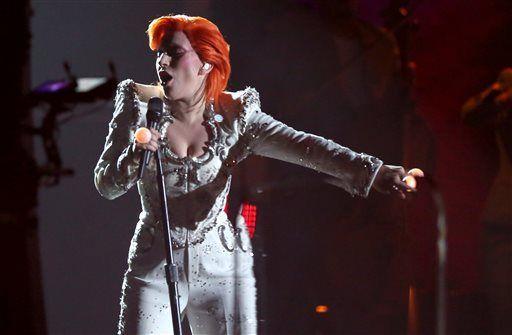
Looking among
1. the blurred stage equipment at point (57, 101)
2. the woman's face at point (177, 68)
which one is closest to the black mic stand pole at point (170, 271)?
the woman's face at point (177, 68)

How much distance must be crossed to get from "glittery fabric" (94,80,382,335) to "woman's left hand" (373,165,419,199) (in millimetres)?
24

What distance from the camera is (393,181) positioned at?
2064 millimetres

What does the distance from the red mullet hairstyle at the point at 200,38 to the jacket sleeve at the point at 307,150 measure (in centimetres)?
11

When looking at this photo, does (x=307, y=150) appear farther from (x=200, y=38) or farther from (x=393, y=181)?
(x=200, y=38)

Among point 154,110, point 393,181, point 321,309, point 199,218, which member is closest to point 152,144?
point 154,110

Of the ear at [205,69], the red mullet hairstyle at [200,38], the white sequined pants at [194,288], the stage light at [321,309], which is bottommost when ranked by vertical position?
the stage light at [321,309]

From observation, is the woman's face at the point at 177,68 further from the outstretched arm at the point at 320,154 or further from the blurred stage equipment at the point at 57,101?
the blurred stage equipment at the point at 57,101

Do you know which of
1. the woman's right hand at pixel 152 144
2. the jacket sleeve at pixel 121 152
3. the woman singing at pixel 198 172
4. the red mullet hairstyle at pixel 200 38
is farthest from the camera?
the red mullet hairstyle at pixel 200 38

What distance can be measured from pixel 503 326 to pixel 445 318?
10.5 inches

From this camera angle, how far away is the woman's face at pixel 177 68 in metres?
2.17

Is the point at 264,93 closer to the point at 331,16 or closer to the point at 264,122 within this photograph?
the point at 331,16

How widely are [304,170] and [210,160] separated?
1.04 m

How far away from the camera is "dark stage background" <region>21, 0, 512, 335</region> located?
9.52ft

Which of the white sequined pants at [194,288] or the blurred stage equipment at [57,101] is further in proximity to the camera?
the blurred stage equipment at [57,101]
